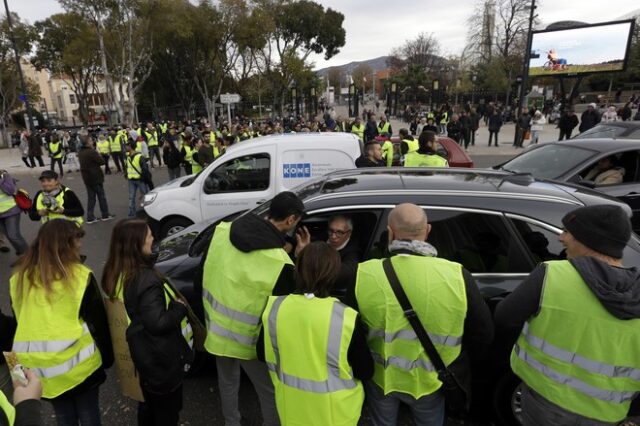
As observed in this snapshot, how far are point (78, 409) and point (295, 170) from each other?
3988 millimetres

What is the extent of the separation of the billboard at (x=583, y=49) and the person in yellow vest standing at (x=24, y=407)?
25.0 m

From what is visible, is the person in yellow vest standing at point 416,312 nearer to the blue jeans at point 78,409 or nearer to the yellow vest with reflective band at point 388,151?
the blue jeans at point 78,409

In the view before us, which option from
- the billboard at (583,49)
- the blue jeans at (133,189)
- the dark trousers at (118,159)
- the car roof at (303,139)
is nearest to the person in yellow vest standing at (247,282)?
the car roof at (303,139)

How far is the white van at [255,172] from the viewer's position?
576 centimetres

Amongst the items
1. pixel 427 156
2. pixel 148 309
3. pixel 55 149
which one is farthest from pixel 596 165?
pixel 55 149

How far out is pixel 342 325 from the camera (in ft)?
5.82

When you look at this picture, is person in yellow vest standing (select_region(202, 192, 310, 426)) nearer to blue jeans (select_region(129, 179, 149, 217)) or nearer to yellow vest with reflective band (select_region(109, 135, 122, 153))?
blue jeans (select_region(129, 179, 149, 217))

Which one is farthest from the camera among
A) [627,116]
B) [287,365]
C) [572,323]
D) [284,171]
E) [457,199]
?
[627,116]

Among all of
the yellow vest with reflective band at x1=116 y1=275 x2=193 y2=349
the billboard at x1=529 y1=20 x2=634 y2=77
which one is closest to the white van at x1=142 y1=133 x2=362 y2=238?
the yellow vest with reflective band at x1=116 y1=275 x2=193 y2=349

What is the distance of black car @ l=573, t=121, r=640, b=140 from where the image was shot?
7672 millimetres

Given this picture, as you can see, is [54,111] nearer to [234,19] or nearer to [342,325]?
[234,19]

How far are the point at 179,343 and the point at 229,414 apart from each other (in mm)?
745

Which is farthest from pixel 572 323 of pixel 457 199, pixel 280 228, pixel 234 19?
pixel 234 19

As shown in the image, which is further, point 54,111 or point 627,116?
point 54,111
